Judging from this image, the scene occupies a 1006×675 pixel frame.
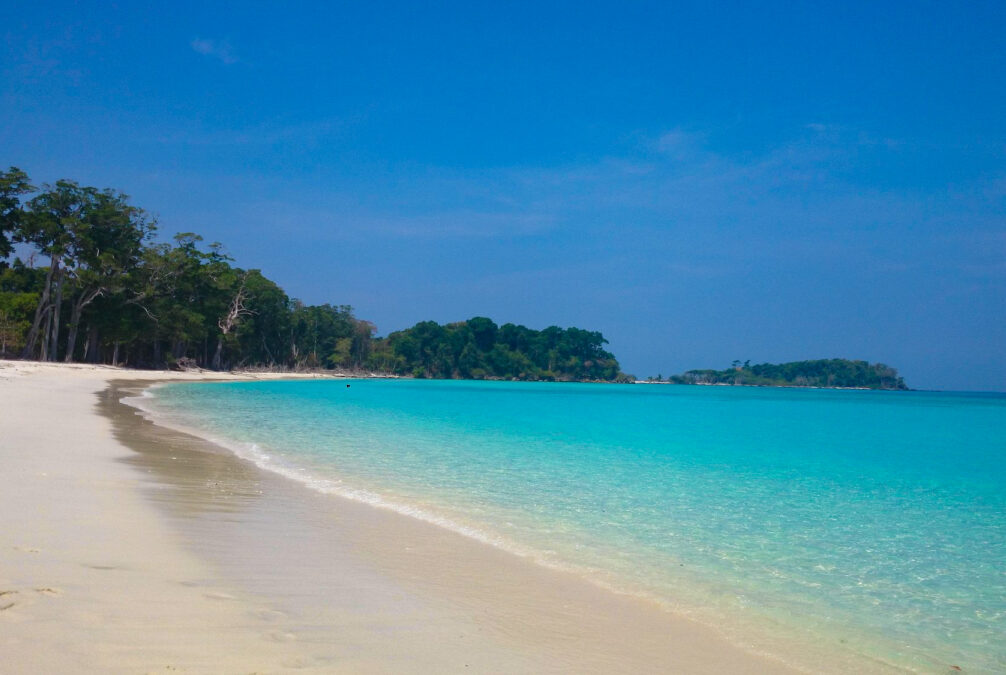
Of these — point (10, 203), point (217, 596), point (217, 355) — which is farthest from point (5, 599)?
point (217, 355)

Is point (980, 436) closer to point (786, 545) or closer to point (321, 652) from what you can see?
point (786, 545)

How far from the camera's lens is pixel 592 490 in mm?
9859

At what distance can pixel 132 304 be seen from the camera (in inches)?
2073

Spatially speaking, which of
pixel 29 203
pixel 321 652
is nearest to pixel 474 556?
pixel 321 652

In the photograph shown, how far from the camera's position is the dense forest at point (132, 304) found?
4441cm

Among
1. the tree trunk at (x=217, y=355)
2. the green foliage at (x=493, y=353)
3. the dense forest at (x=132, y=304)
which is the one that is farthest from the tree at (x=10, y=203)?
the green foliage at (x=493, y=353)

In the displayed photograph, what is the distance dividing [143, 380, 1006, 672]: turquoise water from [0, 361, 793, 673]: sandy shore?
673mm

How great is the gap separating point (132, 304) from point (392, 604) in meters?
57.0

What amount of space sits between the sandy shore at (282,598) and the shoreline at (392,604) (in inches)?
0.6

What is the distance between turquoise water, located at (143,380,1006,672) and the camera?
4.78 metres

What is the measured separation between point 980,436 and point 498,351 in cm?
12103

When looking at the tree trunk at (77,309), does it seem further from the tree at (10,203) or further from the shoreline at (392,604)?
the shoreline at (392,604)

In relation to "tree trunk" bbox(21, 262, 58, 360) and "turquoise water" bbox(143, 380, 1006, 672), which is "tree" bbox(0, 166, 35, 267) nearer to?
"tree trunk" bbox(21, 262, 58, 360)

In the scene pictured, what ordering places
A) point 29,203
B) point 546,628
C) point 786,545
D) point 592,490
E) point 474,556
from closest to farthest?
point 546,628, point 474,556, point 786,545, point 592,490, point 29,203
